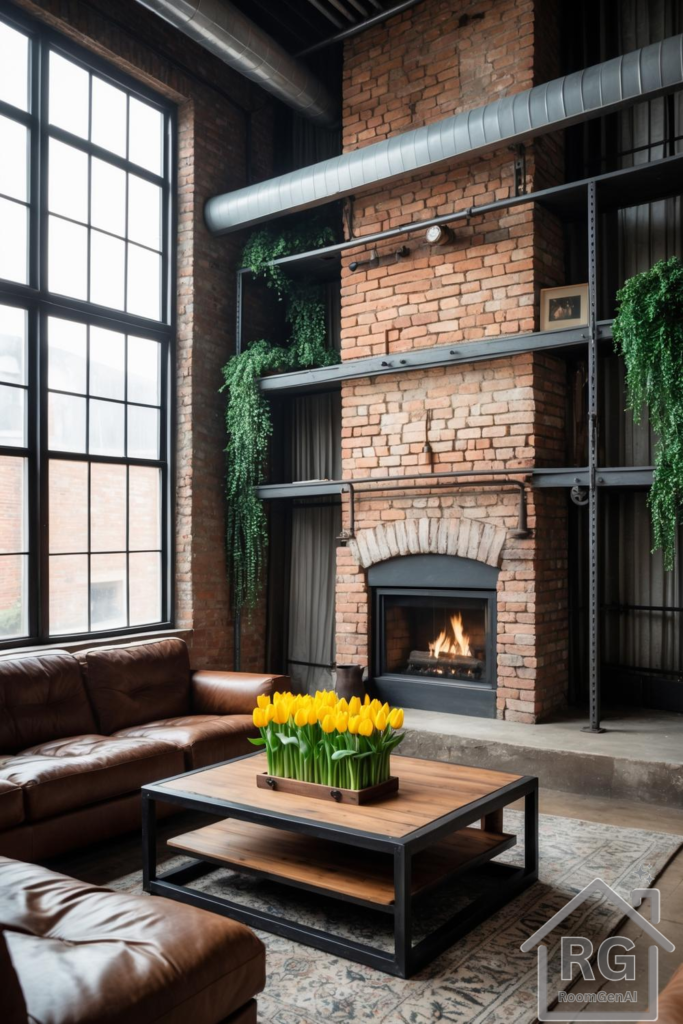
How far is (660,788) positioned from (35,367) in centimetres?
423

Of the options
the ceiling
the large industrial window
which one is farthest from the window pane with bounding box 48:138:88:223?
the ceiling

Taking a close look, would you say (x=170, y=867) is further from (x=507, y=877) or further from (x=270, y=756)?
(x=507, y=877)

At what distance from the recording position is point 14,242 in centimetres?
498

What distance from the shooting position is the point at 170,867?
3.42 meters

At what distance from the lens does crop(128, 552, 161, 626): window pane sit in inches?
223

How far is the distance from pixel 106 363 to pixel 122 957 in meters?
4.34

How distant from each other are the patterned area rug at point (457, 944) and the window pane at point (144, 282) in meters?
3.58

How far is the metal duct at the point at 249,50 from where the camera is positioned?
4.93 meters

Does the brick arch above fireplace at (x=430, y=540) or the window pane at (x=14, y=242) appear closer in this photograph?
the window pane at (x=14, y=242)

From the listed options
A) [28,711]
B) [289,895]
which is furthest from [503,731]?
[28,711]

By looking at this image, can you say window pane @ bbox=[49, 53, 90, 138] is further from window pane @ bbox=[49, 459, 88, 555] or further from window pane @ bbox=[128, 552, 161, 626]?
window pane @ bbox=[128, 552, 161, 626]

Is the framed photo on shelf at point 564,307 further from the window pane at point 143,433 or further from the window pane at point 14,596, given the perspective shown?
the window pane at point 14,596

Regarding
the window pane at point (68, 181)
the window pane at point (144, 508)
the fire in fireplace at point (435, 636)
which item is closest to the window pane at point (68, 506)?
the window pane at point (144, 508)

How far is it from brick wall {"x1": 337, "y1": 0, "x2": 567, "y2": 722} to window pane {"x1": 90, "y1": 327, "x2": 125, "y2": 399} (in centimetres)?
154
